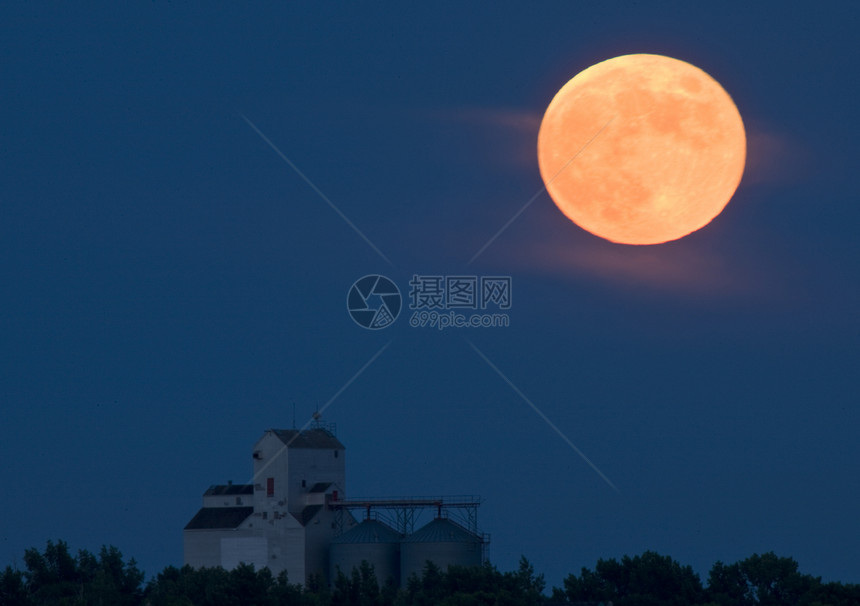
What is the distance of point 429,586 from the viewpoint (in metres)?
108

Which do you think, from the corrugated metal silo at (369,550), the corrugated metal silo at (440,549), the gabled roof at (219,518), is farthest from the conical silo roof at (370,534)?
the gabled roof at (219,518)

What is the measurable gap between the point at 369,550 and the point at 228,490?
1756 centimetres

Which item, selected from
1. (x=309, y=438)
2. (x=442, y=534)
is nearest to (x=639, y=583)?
(x=442, y=534)

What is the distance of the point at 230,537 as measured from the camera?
399 feet

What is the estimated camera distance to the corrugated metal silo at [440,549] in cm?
11200

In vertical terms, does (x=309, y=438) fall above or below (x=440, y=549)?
above

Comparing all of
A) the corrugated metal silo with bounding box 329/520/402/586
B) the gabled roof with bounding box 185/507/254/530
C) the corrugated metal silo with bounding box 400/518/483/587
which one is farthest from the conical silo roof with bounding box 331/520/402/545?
the gabled roof with bounding box 185/507/254/530

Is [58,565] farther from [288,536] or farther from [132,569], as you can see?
[288,536]

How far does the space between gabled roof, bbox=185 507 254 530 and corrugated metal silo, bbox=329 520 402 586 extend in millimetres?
9433

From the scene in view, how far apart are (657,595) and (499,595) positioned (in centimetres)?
2510

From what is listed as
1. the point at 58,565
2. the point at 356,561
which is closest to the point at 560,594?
the point at 356,561

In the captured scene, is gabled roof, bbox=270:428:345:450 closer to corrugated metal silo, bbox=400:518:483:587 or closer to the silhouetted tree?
corrugated metal silo, bbox=400:518:483:587

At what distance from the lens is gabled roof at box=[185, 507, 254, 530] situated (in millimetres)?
122394

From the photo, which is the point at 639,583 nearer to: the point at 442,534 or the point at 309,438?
the point at 442,534
